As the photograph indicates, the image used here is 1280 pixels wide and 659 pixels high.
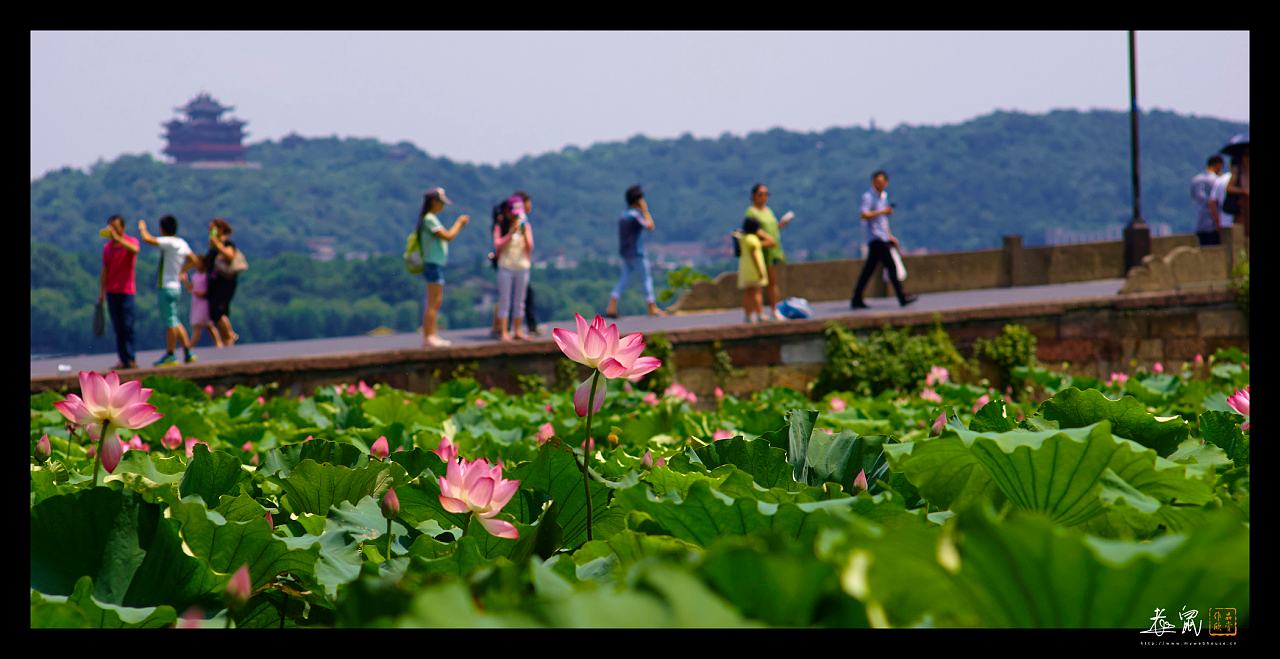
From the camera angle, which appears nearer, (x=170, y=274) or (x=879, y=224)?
(x=170, y=274)

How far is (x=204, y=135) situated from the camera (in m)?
154

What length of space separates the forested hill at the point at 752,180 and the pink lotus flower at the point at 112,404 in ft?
468

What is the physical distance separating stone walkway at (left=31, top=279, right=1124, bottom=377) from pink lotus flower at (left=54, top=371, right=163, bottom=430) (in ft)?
36.9

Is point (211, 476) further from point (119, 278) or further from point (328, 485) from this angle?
point (119, 278)

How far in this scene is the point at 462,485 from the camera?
1941 mm

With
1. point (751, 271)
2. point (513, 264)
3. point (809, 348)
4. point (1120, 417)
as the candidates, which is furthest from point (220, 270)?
point (1120, 417)

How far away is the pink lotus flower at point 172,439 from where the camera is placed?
16.1 ft

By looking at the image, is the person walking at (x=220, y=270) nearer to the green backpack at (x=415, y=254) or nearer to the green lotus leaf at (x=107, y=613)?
the green backpack at (x=415, y=254)

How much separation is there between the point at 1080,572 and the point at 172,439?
4346 mm

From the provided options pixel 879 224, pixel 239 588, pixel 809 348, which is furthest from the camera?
pixel 879 224

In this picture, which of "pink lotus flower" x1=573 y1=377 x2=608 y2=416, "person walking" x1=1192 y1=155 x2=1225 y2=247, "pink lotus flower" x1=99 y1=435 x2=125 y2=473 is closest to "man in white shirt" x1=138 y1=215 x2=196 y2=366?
"pink lotus flower" x1=99 y1=435 x2=125 y2=473

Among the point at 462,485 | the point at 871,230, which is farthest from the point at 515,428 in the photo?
the point at 871,230
